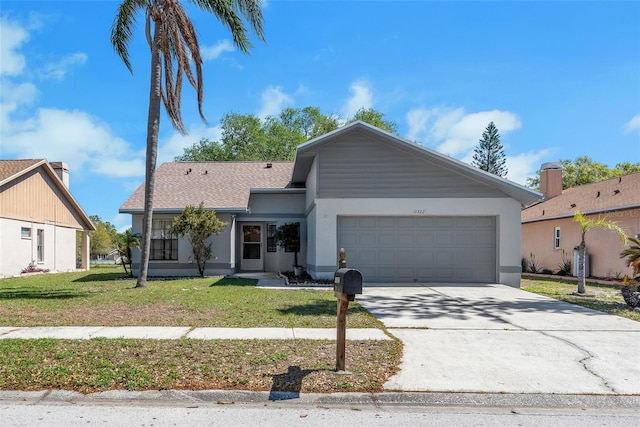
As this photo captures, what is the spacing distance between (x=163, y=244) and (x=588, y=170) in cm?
3948

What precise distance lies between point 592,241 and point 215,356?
1956 cm

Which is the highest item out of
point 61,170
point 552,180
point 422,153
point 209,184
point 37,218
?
point 61,170

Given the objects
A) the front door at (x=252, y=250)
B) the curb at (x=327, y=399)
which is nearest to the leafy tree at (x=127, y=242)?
the front door at (x=252, y=250)

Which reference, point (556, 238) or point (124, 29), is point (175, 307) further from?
point (556, 238)

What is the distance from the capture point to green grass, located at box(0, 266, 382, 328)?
26.0 ft

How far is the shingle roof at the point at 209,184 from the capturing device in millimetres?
18312

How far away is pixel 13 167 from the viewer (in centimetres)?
2016

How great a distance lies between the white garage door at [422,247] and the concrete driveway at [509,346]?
3.75m

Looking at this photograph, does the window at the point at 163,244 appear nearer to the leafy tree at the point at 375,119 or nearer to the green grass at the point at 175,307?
the green grass at the point at 175,307

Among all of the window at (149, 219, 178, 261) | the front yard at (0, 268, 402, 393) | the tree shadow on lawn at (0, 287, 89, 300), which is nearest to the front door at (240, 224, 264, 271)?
the window at (149, 219, 178, 261)

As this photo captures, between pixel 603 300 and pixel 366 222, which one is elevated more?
pixel 366 222

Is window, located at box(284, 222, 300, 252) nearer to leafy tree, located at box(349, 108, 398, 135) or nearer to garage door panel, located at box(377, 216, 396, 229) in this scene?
garage door panel, located at box(377, 216, 396, 229)

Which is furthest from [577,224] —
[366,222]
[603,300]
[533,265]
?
[366,222]

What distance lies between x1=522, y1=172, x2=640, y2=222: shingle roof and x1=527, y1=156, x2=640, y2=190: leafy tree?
62.2 ft
